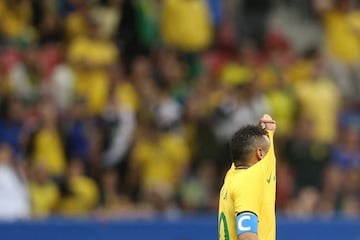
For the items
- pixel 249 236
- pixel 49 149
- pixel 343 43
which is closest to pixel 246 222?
pixel 249 236

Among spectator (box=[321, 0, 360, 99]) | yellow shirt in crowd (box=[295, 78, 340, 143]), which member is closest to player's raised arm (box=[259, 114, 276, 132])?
yellow shirt in crowd (box=[295, 78, 340, 143])

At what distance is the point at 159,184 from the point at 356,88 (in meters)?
4.08

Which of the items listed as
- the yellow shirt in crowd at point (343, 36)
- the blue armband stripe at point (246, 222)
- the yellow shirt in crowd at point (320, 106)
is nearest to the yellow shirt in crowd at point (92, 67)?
the yellow shirt in crowd at point (320, 106)

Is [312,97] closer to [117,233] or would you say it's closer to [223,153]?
[223,153]

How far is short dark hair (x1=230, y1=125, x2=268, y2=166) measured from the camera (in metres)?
7.73

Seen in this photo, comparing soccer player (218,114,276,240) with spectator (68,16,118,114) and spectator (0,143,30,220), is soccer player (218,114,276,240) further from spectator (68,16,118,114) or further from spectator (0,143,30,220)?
spectator (68,16,118,114)

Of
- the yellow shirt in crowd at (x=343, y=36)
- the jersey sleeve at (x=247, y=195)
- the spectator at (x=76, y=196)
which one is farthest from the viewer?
the yellow shirt in crowd at (x=343, y=36)

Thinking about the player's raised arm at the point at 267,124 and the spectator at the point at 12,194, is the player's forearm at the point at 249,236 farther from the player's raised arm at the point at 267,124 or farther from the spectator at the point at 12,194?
the spectator at the point at 12,194

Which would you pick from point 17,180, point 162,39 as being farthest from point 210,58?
point 17,180

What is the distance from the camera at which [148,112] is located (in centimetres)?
1527

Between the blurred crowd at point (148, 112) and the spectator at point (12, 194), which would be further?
the blurred crowd at point (148, 112)

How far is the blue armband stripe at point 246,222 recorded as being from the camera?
736 cm

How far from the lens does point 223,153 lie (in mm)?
15000

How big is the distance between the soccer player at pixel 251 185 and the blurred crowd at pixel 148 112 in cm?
631
